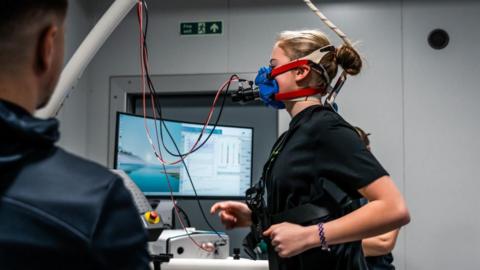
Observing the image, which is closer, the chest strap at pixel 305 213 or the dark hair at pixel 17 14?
the dark hair at pixel 17 14

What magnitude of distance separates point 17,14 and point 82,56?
908 mm

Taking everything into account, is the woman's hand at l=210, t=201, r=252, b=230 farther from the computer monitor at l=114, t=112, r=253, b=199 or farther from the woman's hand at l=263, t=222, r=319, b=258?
the computer monitor at l=114, t=112, r=253, b=199

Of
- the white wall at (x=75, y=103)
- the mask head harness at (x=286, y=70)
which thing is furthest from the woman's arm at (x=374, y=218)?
the white wall at (x=75, y=103)

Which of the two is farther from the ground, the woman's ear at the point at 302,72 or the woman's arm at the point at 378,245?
the woman's ear at the point at 302,72

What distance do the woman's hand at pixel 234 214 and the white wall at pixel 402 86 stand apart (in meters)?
1.51

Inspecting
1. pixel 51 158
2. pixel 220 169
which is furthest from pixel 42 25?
pixel 220 169

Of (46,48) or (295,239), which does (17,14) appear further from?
(295,239)

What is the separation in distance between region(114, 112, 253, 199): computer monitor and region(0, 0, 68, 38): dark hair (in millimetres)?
1762

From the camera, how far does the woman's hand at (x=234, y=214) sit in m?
1.53

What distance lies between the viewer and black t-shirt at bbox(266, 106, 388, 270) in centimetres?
120

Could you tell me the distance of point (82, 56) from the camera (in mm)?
1505

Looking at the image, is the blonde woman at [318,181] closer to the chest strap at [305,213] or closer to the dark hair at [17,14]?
the chest strap at [305,213]

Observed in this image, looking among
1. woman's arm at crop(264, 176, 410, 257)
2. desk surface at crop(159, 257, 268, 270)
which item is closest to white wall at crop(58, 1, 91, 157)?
desk surface at crop(159, 257, 268, 270)

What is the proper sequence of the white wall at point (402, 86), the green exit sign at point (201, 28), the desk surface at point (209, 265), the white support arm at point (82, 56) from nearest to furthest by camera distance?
the white support arm at point (82, 56) → the desk surface at point (209, 265) → the white wall at point (402, 86) → the green exit sign at point (201, 28)
